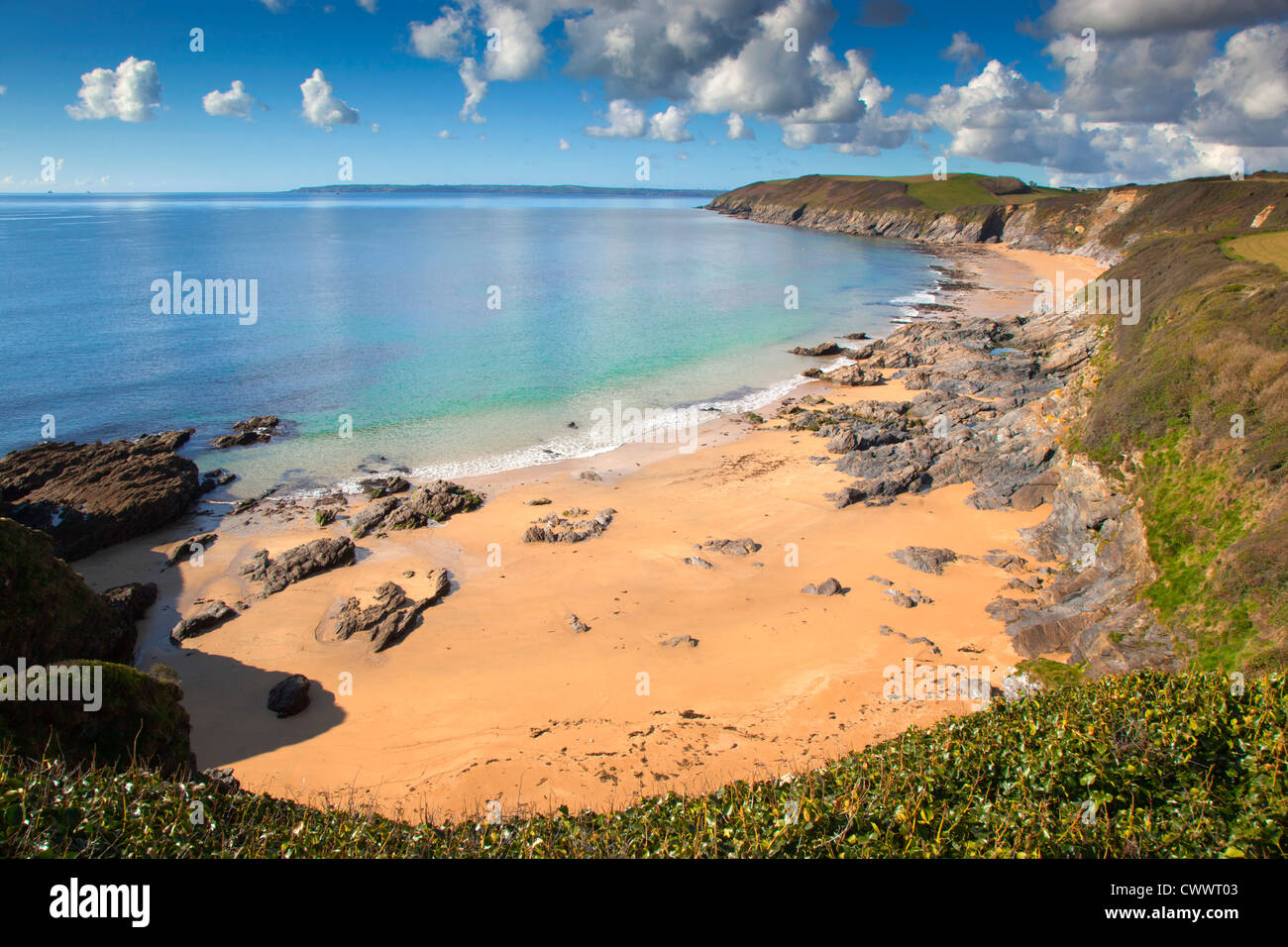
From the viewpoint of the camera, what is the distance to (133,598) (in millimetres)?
17703

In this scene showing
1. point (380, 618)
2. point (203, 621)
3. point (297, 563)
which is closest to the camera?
point (380, 618)

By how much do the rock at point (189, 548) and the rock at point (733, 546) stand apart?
16.4m

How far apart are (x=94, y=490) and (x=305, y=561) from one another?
10.5 metres

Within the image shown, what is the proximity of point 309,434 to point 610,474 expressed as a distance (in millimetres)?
15750

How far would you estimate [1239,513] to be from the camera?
497 inches

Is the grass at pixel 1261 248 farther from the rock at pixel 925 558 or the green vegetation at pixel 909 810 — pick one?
the green vegetation at pixel 909 810

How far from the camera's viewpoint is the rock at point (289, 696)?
1402 cm

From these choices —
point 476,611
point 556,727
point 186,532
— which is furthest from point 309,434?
point 556,727

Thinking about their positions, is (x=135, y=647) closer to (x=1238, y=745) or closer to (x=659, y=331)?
(x=1238, y=745)

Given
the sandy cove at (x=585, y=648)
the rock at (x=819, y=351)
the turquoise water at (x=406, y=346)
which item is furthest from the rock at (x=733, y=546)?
the rock at (x=819, y=351)

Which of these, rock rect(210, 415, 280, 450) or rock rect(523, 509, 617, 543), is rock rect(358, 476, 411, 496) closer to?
rock rect(523, 509, 617, 543)

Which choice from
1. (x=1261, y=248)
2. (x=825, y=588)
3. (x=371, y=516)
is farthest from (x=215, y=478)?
(x=1261, y=248)

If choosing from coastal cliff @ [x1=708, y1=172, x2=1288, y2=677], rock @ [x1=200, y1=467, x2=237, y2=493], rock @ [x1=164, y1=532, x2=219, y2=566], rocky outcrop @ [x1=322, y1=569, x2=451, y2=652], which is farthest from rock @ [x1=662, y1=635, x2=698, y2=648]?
rock @ [x1=200, y1=467, x2=237, y2=493]

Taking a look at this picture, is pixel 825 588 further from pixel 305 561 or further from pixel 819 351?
pixel 819 351
